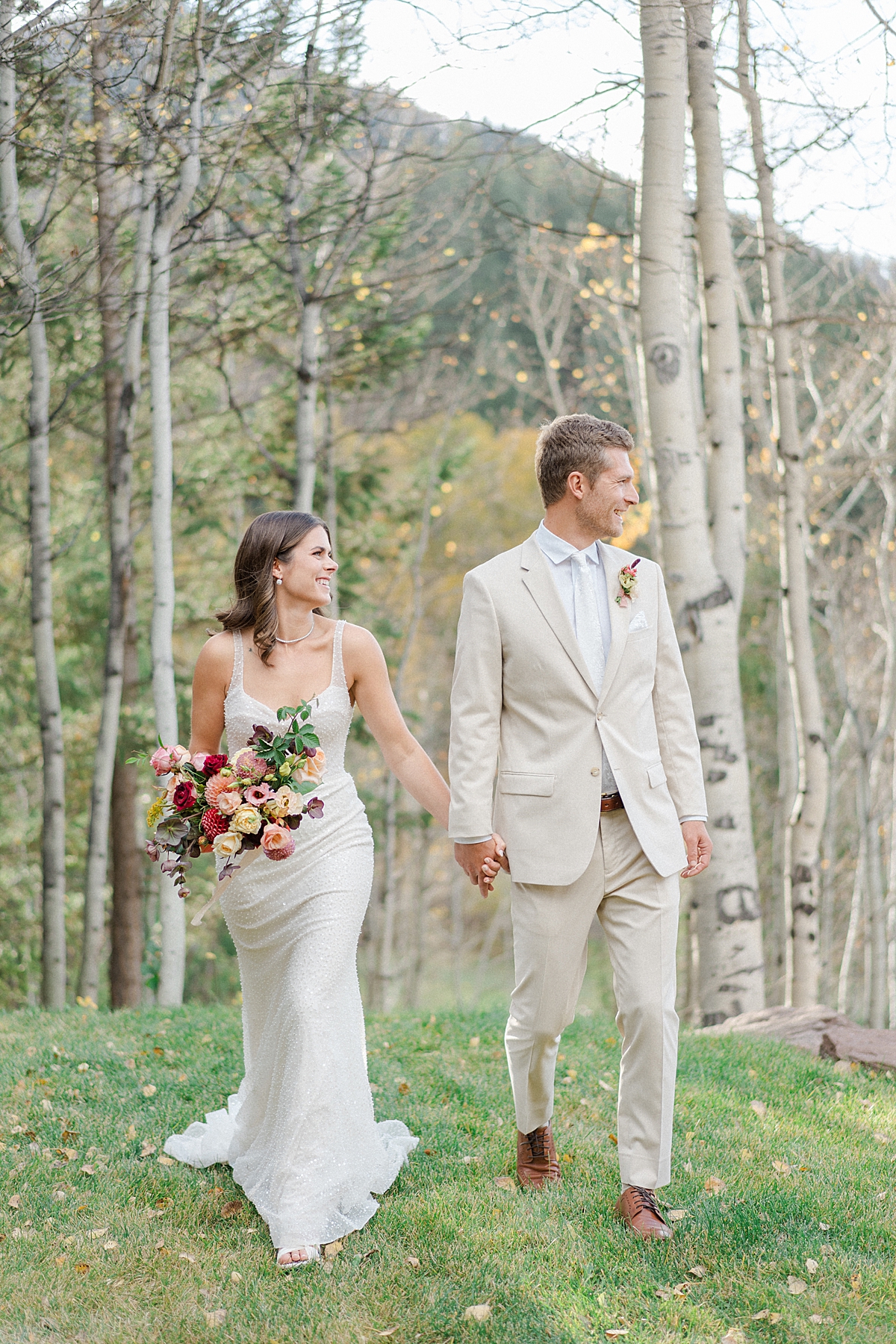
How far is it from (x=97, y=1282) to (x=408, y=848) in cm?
1972

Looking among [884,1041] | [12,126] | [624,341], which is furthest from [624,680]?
[624,341]

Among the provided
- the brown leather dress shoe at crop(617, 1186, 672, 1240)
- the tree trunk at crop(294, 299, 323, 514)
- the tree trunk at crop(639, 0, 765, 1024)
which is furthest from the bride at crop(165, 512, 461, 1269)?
the tree trunk at crop(294, 299, 323, 514)

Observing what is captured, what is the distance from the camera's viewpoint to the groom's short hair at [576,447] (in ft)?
11.9

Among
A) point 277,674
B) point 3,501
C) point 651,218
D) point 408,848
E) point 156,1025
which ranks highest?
point 651,218

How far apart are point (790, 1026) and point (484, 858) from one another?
3.12 meters

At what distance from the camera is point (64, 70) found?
514 centimetres

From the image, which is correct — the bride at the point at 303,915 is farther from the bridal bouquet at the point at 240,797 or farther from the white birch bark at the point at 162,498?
the white birch bark at the point at 162,498

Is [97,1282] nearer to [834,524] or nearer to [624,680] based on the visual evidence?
[624,680]

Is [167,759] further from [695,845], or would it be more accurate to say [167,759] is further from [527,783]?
[695,845]


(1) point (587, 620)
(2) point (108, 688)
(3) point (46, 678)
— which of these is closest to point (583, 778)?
(1) point (587, 620)

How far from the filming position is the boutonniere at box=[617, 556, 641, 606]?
3.65 m

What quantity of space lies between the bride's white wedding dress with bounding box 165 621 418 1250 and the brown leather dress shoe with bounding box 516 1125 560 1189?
435 mm

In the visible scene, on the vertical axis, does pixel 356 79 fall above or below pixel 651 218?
above

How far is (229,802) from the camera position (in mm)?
3479
